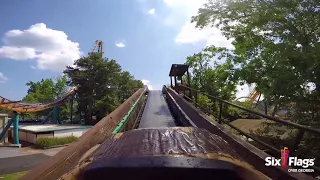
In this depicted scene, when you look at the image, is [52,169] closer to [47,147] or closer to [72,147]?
[72,147]

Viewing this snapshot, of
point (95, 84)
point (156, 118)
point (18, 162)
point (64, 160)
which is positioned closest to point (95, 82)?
point (95, 84)

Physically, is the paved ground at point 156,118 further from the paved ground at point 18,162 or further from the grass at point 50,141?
the grass at point 50,141

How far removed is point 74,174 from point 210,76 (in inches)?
1413

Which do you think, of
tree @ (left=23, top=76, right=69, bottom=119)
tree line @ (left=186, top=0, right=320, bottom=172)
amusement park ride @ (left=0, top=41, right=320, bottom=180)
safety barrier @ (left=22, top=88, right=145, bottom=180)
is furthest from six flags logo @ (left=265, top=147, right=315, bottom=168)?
tree @ (left=23, top=76, right=69, bottom=119)

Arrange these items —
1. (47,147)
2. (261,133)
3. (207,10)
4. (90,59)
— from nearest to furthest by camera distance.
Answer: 1. (261,133)
2. (207,10)
3. (47,147)
4. (90,59)

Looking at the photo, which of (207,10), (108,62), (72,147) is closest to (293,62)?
(207,10)

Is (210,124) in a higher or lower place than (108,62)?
lower

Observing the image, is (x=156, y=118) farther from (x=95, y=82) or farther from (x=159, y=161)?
(x=95, y=82)

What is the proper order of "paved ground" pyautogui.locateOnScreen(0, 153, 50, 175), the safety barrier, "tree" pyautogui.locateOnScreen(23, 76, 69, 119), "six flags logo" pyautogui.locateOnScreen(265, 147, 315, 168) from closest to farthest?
the safety barrier → "six flags logo" pyautogui.locateOnScreen(265, 147, 315, 168) → "paved ground" pyautogui.locateOnScreen(0, 153, 50, 175) → "tree" pyautogui.locateOnScreen(23, 76, 69, 119)

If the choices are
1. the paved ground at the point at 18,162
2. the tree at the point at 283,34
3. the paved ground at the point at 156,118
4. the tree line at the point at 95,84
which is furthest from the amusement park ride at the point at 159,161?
the tree line at the point at 95,84

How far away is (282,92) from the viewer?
352 inches

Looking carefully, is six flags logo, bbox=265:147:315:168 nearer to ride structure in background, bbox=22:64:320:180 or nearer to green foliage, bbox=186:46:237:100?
ride structure in background, bbox=22:64:320:180

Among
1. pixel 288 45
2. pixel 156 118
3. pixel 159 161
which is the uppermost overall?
pixel 288 45

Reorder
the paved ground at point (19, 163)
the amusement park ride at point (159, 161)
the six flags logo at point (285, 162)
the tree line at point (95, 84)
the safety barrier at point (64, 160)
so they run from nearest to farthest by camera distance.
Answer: the amusement park ride at point (159, 161) < the safety barrier at point (64, 160) < the six flags logo at point (285, 162) < the paved ground at point (19, 163) < the tree line at point (95, 84)
